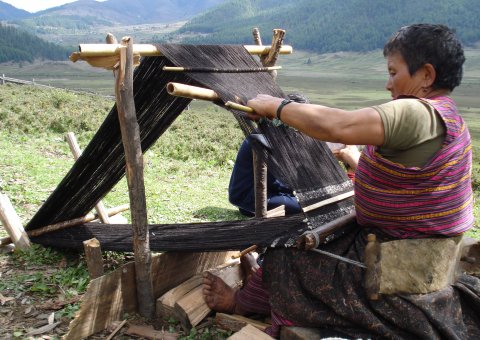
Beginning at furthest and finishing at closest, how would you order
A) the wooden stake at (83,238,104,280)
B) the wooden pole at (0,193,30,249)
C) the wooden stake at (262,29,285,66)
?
the wooden stake at (262,29,285,66), the wooden pole at (0,193,30,249), the wooden stake at (83,238,104,280)

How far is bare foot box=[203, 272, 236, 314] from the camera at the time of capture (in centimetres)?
321

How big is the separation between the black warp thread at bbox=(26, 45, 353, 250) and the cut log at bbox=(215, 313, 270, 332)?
17.6 inches

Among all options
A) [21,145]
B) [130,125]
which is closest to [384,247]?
[130,125]

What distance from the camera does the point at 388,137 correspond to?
2.20 m

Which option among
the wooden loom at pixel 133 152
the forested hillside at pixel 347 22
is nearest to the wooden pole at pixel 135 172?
the wooden loom at pixel 133 152

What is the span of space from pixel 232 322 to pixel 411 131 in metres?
1.61

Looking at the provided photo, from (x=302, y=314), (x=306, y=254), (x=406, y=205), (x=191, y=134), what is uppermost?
(x=406, y=205)

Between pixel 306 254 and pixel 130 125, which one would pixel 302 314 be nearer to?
pixel 306 254

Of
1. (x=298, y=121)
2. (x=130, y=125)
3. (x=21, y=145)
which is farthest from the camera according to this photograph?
(x=21, y=145)

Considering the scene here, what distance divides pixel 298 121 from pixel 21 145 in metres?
7.09

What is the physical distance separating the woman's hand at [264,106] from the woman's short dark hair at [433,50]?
62 cm

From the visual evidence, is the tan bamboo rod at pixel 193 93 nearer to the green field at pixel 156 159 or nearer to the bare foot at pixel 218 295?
the bare foot at pixel 218 295

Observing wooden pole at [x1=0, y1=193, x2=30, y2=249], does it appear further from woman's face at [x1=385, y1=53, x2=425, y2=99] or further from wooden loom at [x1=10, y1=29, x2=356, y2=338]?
woman's face at [x1=385, y1=53, x2=425, y2=99]

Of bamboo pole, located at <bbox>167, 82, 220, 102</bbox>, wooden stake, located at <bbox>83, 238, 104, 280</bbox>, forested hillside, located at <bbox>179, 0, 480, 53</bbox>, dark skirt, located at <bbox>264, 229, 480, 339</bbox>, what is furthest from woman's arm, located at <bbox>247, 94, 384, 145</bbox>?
forested hillside, located at <bbox>179, 0, 480, 53</bbox>
